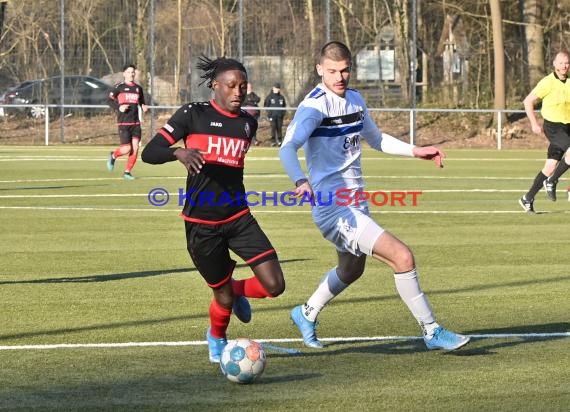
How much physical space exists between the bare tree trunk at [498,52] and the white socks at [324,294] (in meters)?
31.7

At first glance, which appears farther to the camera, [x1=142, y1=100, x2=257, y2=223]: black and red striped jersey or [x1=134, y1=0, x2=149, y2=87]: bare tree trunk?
[x1=134, y1=0, x2=149, y2=87]: bare tree trunk

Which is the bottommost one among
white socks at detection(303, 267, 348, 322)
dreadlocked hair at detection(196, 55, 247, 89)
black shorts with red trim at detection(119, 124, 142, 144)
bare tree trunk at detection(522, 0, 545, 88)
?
white socks at detection(303, 267, 348, 322)

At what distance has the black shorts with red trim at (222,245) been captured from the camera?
7.48 metres

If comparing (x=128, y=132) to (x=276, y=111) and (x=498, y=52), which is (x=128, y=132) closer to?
(x=276, y=111)

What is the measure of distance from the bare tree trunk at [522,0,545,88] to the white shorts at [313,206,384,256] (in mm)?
33516

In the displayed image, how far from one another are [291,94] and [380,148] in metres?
30.1

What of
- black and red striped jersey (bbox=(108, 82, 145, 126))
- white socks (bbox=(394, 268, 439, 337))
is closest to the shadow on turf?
white socks (bbox=(394, 268, 439, 337))

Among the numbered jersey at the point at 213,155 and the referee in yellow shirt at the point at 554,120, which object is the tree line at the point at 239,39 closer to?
the referee in yellow shirt at the point at 554,120

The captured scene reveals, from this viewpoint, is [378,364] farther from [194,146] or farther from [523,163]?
[523,163]

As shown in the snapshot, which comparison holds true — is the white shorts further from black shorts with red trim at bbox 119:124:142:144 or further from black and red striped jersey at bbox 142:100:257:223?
black shorts with red trim at bbox 119:124:142:144

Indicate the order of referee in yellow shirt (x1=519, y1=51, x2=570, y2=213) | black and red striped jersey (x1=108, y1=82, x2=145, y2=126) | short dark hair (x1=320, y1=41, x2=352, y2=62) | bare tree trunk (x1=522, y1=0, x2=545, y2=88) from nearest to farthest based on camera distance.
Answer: short dark hair (x1=320, y1=41, x2=352, y2=62) → referee in yellow shirt (x1=519, y1=51, x2=570, y2=213) → black and red striped jersey (x1=108, y1=82, x2=145, y2=126) → bare tree trunk (x1=522, y1=0, x2=545, y2=88)

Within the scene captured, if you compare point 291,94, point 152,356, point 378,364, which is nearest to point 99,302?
point 152,356

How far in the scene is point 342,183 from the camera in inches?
316

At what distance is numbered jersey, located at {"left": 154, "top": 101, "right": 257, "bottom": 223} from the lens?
7480mm
